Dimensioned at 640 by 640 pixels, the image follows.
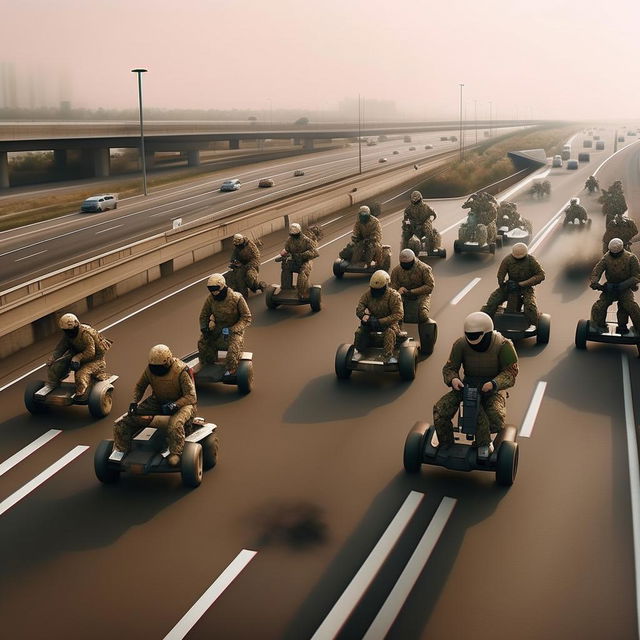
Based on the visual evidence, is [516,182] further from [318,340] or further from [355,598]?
[355,598]

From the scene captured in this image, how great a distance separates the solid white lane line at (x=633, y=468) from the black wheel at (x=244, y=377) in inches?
262

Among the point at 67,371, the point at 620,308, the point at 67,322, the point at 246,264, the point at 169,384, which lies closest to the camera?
the point at 169,384

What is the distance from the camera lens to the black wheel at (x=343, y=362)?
1597 cm

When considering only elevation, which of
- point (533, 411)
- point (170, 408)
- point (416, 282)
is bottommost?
point (533, 411)

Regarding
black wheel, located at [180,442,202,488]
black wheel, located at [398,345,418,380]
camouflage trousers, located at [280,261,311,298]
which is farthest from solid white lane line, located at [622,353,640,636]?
camouflage trousers, located at [280,261,311,298]

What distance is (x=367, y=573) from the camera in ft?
30.3

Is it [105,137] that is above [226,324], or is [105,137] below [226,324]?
above

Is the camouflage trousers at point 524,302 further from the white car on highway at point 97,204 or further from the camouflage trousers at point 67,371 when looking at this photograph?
the white car on highway at point 97,204

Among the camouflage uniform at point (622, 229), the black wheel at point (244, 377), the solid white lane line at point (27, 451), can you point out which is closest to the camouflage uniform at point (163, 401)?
the solid white lane line at point (27, 451)

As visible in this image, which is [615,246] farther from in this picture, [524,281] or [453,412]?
[453,412]

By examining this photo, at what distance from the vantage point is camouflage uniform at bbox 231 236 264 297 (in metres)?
20.9

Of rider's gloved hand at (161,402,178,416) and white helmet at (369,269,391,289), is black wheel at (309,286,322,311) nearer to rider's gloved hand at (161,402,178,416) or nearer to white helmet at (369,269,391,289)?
white helmet at (369,269,391,289)

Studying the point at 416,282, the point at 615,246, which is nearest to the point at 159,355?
the point at 416,282

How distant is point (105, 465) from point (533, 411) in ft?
23.9
